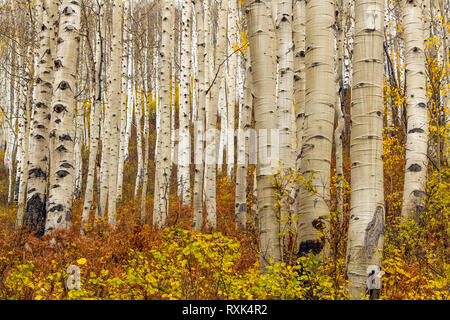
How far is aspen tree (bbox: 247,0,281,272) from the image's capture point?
3756 millimetres

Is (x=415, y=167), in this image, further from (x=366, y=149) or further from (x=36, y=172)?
(x=36, y=172)

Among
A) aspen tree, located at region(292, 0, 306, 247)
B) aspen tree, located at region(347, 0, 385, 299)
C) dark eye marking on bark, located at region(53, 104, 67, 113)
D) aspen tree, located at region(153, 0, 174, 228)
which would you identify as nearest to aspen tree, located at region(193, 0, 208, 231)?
aspen tree, located at region(153, 0, 174, 228)

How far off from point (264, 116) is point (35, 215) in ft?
14.5

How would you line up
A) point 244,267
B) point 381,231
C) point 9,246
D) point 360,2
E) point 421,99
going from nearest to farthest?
1. point 381,231
2. point 360,2
3. point 244,267
4. point 9,246
5. point 421,99

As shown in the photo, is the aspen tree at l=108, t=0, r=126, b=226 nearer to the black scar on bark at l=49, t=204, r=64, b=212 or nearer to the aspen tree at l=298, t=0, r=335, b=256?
the black scar on bark at l=49, t=204, r=64, b=212

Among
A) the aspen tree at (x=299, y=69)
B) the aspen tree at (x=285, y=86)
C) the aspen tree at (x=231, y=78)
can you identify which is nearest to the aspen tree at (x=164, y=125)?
the aspen tree at (x=231, y=78)

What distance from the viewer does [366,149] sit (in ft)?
10.0

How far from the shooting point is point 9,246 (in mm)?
5203

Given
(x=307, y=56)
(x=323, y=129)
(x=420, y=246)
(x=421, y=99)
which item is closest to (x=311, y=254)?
(x=323, y=129)

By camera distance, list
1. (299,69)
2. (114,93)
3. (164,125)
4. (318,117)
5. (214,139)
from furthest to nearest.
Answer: (164,125) → (114,93) → (214,139) → (299,69) → (318,117)

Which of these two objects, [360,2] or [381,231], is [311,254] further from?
[360,2]

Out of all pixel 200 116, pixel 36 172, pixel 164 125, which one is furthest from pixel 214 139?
pixel 36 172
